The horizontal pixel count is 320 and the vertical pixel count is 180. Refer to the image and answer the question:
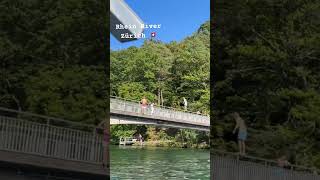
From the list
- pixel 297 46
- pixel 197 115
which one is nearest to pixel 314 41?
pixel 297 46

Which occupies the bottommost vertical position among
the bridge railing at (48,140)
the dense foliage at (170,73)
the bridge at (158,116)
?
the bridge railing at (48,140)

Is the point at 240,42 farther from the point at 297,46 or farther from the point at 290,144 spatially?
the point at 290,144

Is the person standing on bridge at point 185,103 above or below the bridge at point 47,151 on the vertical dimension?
above

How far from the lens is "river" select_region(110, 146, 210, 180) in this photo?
9.34 meters

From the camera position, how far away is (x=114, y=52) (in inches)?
376

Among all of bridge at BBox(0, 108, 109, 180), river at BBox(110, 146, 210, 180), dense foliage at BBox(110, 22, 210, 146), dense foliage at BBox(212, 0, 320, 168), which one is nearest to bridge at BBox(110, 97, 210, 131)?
dense foliage at BBox(110, 22, 210, 146)

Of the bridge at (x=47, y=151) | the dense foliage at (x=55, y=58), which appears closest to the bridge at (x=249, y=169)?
the bridge at (x=47, y=151)

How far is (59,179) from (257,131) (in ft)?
13.2

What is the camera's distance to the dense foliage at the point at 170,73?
9.41 metres

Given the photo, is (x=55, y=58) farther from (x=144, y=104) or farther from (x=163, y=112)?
(x=163, y=112)

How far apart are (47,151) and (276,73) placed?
4.83 meters

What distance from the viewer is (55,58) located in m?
11.7

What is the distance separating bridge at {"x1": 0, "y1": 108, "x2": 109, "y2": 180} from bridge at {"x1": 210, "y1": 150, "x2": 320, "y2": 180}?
2021 millimetres

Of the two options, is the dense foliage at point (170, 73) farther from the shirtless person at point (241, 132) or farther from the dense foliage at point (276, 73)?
the dense foliage at point (276, 73)
